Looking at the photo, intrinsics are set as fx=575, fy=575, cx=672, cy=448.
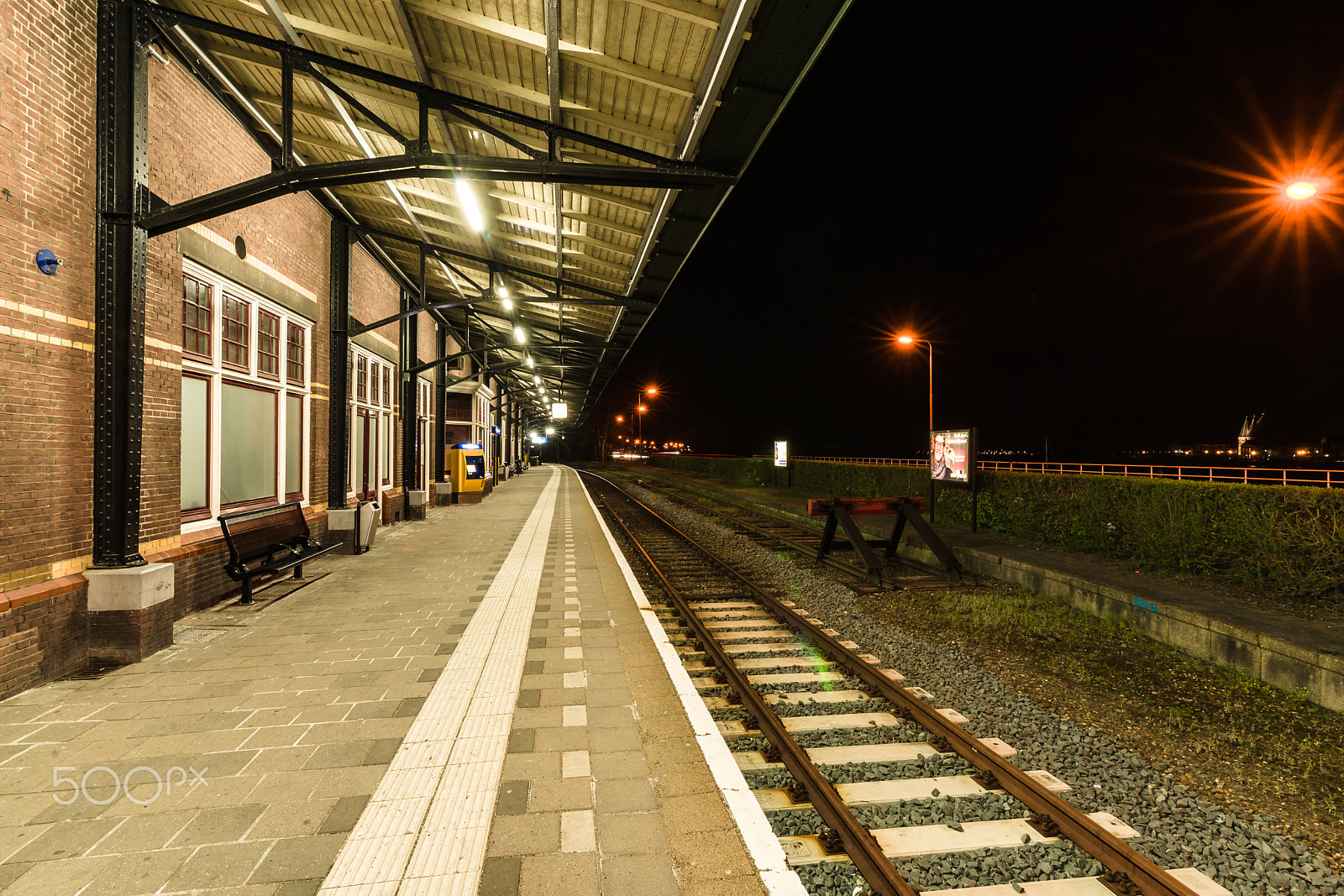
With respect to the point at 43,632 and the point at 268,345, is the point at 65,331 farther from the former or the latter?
the point at 268,345

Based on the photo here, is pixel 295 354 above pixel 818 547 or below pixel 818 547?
above

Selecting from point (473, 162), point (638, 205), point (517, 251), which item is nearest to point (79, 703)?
point (473, 162)

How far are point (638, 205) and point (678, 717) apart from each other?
7050 mm

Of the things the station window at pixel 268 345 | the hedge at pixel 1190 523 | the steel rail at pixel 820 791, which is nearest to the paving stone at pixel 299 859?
the steel rail at pixel 820 791

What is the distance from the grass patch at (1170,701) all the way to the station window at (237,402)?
8.71 meters

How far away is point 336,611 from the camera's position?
22.3 ft

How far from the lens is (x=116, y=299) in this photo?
212 inches

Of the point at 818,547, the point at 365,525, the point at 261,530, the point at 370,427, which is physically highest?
the point at 370,427

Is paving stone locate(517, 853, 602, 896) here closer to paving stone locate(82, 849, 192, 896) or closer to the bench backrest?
paving stone locate(82, 849, 192, 896)

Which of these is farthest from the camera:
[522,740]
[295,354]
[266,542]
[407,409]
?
[407,409]

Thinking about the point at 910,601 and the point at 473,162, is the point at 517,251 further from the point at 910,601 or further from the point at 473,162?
the point at 910,601

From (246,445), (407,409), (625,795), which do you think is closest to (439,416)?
(407,409)

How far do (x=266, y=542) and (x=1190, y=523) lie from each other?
1293 centimetres

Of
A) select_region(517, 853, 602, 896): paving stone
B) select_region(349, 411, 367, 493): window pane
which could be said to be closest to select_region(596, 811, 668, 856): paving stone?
select_region(517, 853, 602, 896): paving stone
